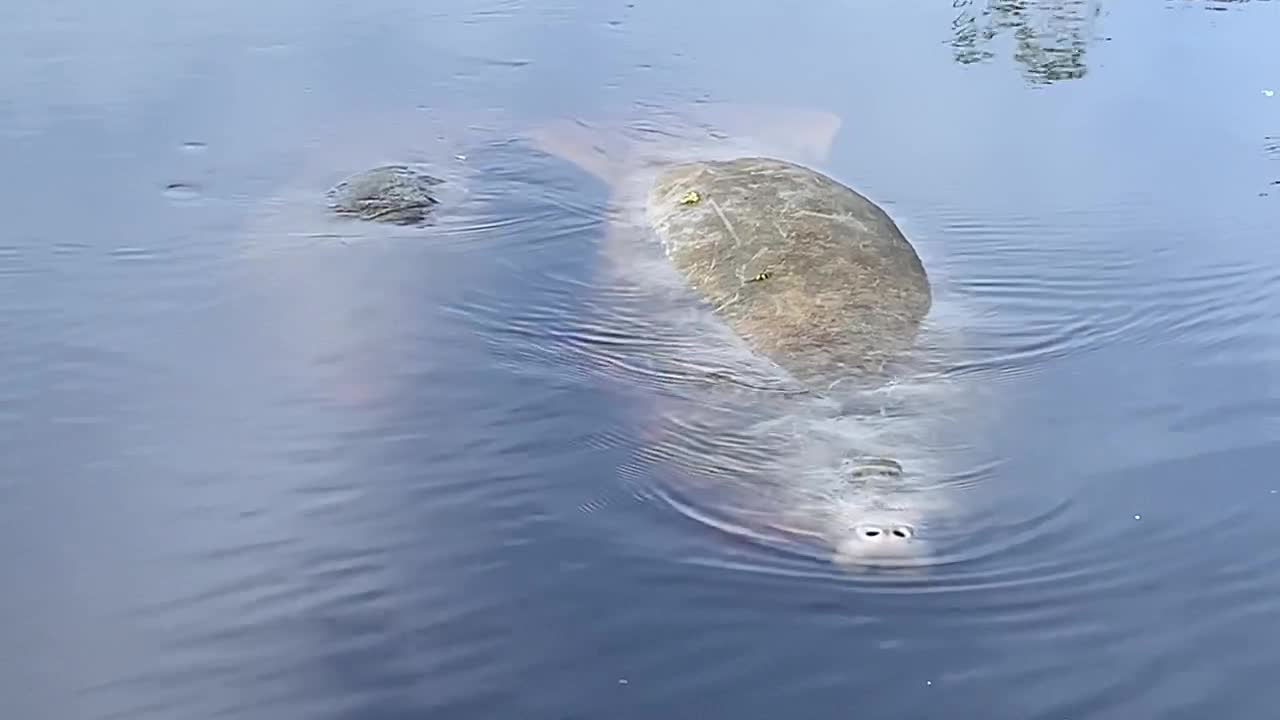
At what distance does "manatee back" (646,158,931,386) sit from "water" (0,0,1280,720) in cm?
29

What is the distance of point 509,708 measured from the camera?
4918 millimetres

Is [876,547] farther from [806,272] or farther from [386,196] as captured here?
[386,196]

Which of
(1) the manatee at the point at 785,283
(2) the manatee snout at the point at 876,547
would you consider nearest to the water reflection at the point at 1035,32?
(1) the manatee at the point at 785,283

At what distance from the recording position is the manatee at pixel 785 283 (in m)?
5.83

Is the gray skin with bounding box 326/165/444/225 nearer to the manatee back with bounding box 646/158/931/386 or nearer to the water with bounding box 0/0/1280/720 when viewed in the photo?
the water with bounding box 0/0/1280/720

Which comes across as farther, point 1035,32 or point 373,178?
point 1035,32

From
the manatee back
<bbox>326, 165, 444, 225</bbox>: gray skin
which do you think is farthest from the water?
the manatee back

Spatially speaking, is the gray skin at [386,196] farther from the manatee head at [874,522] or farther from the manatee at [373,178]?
the manatee head at [874,522]

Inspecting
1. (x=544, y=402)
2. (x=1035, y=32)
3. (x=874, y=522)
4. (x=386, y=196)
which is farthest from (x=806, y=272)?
(x=1035, y=32)

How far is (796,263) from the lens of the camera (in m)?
7.51

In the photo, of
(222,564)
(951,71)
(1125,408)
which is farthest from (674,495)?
(951,71)

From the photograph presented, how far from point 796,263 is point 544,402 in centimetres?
155

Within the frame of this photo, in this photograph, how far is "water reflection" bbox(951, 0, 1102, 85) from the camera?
11969 millimetres

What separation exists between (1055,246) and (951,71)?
3.28 metres
